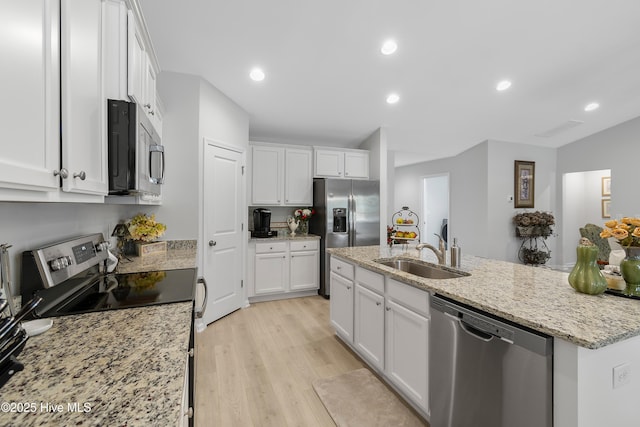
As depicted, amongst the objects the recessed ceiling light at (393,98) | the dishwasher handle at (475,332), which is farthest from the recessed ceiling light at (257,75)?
the dishwasher handle at (475,332)

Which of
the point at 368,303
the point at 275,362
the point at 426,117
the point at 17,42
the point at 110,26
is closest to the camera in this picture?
the point at 17,42

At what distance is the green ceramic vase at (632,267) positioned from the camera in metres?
1.35

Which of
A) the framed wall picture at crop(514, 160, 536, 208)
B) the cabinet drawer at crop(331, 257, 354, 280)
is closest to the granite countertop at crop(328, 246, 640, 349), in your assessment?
the cabinet drawer at crop(331, 257, 354, 280)

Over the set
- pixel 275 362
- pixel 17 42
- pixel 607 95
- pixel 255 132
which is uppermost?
pixel 607 95

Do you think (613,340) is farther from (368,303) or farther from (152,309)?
(152,309)

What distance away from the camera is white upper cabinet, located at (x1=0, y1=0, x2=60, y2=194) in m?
0.65

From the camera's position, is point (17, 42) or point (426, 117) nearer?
point (17, 42)

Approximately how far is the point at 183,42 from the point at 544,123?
219 inches

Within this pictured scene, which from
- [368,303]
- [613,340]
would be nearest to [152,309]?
[368,303]

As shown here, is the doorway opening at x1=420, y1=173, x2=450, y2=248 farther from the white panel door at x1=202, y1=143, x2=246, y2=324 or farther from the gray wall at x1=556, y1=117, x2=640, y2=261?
the white panel door at x1=202, y1=143, x2=246, y2=324

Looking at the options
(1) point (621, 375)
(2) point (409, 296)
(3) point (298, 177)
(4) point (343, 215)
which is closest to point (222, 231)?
(3) point (298, 177)

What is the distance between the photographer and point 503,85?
361 centimetres

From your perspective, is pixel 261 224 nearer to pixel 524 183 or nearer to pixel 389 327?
pixel 389 327

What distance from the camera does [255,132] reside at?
448 cm
